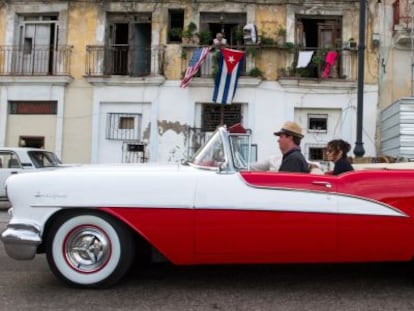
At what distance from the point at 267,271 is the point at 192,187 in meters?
1.52

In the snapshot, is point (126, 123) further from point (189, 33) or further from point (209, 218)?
point (209, 218)

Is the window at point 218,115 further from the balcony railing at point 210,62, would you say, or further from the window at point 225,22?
the window at point 225,22

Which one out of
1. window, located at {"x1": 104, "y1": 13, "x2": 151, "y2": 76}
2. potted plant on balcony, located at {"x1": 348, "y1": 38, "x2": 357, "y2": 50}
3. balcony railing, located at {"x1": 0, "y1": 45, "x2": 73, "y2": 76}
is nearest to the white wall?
window, located at {"x1": 104, "y1": 13, "x2": 151, "y2": 76}

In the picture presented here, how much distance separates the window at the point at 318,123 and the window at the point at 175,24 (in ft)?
17.7

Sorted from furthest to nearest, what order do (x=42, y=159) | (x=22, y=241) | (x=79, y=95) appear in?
(x=79, y=95), (x=42, y=159), (x=22, y=241)

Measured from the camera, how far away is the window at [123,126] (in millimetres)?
20125

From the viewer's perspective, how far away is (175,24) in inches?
812

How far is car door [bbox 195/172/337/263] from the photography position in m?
5.15

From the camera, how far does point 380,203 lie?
17.0ft

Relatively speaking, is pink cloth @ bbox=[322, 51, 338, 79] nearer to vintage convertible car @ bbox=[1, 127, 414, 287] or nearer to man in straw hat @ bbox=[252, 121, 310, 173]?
man in straw hat @ bbox=[252, 121, 310, 173]

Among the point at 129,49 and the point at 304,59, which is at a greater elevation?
the point at 129,49

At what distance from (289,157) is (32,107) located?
1642 cm

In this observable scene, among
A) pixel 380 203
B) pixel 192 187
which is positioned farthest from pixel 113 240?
pixel 380 203

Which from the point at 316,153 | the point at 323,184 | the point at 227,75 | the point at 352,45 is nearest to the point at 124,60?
the point at 227,75
